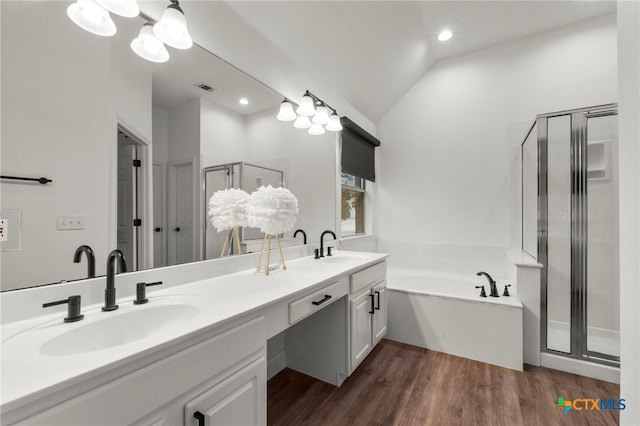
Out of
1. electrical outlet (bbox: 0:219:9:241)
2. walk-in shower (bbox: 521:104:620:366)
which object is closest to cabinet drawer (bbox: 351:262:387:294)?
walk-in shower (bbox: 521:104:620:366)

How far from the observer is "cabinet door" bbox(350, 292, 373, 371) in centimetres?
184

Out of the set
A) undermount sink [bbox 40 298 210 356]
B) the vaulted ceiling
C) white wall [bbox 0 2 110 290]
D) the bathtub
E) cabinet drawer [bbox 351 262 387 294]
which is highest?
the vaulted ceiling

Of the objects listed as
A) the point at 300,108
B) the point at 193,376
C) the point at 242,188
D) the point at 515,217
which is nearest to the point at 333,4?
the point at 300,108

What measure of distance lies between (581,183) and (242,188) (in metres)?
2.67

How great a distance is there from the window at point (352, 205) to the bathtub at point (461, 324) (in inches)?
38.7

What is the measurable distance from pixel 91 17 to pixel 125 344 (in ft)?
3.83

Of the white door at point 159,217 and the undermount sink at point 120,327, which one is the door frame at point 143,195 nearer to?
the white door at point 159,217

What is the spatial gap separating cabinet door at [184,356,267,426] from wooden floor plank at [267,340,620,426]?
0.73 m

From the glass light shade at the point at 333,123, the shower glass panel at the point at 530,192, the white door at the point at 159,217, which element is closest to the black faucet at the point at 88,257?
the white door at the point at 159,217

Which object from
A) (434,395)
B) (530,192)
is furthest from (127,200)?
(530,192)

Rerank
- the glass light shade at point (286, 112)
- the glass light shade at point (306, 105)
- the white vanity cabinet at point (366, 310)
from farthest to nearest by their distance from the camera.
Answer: the glass light shade at point (306, 105)
the glass light shade at point (286, 112)
the white vanity cabinet at point (366, 310)

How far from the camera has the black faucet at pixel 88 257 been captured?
3.11 ft

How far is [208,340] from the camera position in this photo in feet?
2.76

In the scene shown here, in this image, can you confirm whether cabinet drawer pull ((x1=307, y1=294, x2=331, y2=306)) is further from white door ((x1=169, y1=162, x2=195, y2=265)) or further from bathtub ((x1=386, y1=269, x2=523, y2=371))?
bathtub ((x1=386, y1=269, x2=523, y2=371))
